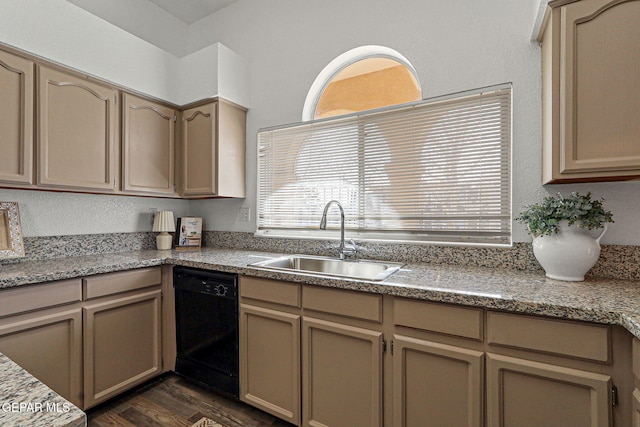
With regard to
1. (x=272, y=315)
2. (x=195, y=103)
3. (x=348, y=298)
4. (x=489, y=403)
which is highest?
(x=195, y=103)

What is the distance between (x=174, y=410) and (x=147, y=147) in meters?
1.81

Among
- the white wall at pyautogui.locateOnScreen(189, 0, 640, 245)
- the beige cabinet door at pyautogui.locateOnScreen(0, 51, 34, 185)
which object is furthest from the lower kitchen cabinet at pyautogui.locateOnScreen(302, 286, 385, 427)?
the beige cabinet door at pyautogui.locateOnScreen(0, 51, 34, 185)

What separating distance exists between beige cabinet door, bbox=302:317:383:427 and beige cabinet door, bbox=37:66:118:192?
1.68 m

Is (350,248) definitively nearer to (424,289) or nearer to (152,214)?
(424,289)

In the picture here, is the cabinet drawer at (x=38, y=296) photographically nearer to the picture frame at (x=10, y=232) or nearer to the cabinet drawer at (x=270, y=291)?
the picture frame at (x=10, y=232)

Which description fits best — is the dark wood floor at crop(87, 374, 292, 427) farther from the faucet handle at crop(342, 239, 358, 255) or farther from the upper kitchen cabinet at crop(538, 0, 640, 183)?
the upper kitchen cabinet at crop(538, 0, 640, 183)

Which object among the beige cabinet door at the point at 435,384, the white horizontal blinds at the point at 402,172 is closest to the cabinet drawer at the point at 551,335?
the beige cabinet door at the point at 435,384

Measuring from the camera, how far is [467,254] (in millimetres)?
1789

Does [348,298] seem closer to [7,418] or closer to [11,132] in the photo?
[7,418]

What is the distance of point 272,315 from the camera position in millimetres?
1728

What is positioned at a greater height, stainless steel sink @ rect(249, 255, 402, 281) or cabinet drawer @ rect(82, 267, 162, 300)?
stainless steel sink @ rect(249, 255, 402, 281)

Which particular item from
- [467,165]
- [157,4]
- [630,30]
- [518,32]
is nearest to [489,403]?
[467,165]

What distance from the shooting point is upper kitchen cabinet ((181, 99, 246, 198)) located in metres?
2.41

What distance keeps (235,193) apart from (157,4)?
6.11 feet
